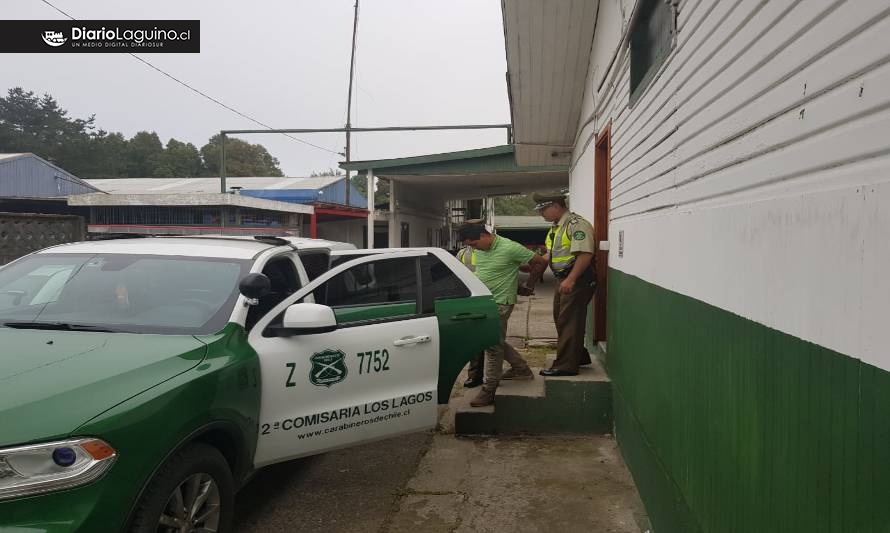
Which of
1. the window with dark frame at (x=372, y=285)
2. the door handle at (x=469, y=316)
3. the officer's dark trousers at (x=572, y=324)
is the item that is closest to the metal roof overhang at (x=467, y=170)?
the officer's dark trousers at (x=572, y=324)

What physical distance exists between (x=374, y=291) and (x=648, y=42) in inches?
109

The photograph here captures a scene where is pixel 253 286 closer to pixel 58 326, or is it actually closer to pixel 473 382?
pixel 58 326

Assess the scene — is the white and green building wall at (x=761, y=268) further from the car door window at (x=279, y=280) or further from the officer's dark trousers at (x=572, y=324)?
the car door window at (x=279, y=280)

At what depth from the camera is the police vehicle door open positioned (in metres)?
3.55

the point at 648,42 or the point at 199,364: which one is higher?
the point at 648,42

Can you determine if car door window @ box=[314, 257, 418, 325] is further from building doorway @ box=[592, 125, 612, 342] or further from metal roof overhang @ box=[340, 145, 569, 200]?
metal roof overhang @ box=[340, 145, 569, 200]

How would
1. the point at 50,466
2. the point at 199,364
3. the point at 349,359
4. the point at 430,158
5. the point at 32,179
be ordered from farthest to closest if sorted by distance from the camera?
the point at 32,179
the point at 430,158
the point at 349,359
the point at 199,364
the point at 50,466

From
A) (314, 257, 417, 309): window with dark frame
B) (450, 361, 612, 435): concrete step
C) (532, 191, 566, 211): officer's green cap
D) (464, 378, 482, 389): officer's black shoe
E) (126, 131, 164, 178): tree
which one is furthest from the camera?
(126, 131, 164, 178): tree

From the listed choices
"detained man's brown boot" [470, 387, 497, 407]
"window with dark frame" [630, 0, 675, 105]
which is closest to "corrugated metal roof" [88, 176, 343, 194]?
"detained man's brown boot" [470, 387, 497, 407]

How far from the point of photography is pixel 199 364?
Answer: 303cm

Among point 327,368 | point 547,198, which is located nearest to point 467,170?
point 547,198

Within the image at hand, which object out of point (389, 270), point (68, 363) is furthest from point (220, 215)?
point (68, 363)

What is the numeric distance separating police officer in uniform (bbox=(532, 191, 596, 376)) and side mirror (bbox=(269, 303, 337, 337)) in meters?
2.58

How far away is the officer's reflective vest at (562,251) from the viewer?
18.4 feet
